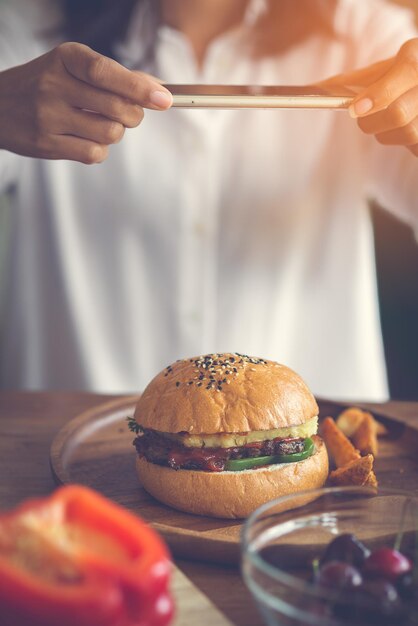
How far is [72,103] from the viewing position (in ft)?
6.17

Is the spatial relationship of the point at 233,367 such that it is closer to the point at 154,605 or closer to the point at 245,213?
the point at 154,605

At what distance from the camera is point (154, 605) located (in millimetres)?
→ 836

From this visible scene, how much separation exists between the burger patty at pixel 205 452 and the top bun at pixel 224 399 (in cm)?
5

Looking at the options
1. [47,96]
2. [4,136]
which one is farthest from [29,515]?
[4,136]

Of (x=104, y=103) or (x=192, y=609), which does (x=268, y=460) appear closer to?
(x=192, y=609)

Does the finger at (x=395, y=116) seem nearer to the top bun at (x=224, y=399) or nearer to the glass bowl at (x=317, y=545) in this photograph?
the top bun at (x=224, y=399)

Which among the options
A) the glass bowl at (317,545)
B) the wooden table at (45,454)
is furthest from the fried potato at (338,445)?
the glass bowl at (317,545)

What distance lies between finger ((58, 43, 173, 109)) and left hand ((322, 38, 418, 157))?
1.55ft

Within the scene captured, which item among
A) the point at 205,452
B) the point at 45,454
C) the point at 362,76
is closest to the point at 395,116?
the point at 362,76

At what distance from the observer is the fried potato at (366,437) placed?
183cm

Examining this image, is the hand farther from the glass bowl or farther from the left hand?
the glass bowl

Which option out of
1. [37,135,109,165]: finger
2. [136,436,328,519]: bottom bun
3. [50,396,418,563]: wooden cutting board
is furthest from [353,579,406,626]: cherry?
[37,135,109,165]: finger

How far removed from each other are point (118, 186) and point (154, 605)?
2590mm

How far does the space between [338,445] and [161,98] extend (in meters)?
0.93
